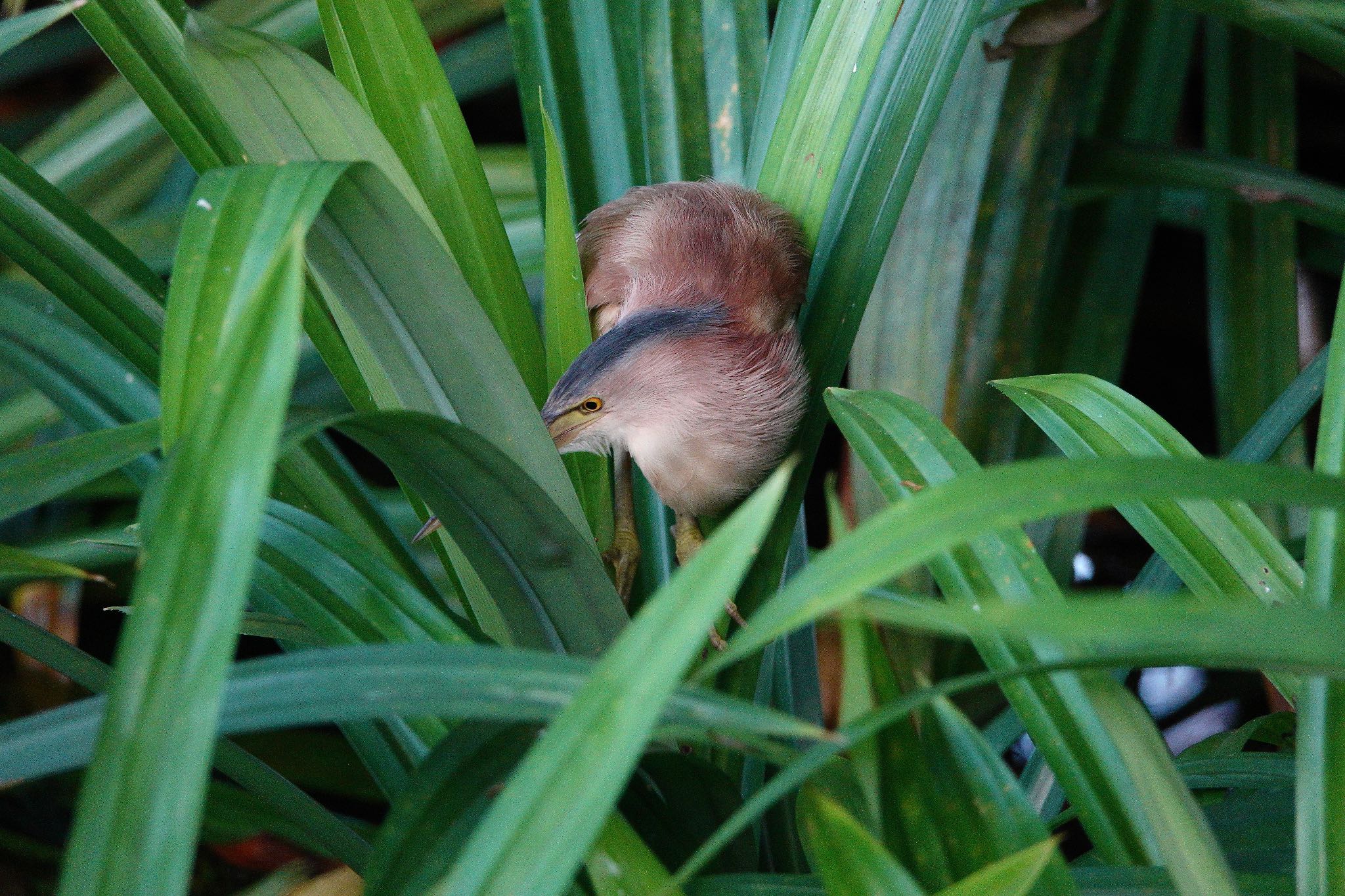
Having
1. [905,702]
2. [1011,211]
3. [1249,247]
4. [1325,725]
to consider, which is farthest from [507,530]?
[1249,247]

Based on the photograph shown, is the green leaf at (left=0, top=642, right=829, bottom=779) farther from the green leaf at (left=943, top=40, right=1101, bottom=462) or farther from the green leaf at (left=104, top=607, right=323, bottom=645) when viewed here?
the green leaf at (left=943, top=40, right=1101, bottom=462)

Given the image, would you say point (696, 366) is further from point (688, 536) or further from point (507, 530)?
point (507, 530)

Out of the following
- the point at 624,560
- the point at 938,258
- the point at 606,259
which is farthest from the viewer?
the point at 938,258

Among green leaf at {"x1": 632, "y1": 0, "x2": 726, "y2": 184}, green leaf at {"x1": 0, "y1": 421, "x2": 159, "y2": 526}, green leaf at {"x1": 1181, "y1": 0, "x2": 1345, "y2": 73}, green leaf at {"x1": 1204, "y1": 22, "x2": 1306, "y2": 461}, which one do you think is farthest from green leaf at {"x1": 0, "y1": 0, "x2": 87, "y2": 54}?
green leaf at {"x1": 1204, "y1": 22, "x2": 1306, "y2": 461}

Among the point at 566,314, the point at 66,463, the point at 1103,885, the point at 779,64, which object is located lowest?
the point at 1103,885

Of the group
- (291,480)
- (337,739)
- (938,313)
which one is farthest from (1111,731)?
(337,739)

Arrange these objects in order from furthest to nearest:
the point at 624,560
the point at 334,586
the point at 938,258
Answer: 1. the point at 938,258
2. the point at 624,560
3. the point at 334,586
